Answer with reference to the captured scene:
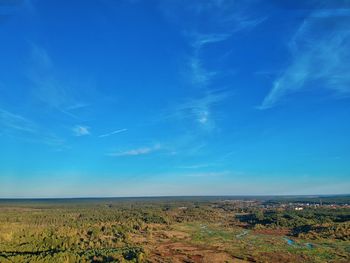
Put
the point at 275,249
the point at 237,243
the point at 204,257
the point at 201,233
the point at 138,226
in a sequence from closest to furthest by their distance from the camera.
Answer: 1. the point at 204,257
2. the point at 275,249
3. the point at 237,243
4. the point at 201,233
5. the point at 138,226

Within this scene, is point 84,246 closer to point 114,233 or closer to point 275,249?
point 114,233

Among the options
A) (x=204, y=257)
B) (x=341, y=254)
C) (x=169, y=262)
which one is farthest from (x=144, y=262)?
(x=341, y=254)

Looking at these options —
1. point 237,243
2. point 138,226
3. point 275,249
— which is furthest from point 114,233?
point 275,249

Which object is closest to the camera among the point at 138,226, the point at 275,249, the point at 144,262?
the point at 144,262

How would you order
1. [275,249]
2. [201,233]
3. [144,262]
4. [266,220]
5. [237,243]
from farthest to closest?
Answer: 1. [266,220]
2. [201,233]
3. [237,243]
4. [275,249]
5. [144,262]

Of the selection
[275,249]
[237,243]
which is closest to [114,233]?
[237,243]

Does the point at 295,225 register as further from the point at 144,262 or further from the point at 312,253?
the point at 144,262

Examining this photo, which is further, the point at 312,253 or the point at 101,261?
the point at 312,253

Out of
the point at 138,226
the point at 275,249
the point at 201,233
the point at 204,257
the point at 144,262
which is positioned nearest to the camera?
the point at 144,262

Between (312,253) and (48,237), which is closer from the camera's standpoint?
(312,253)
